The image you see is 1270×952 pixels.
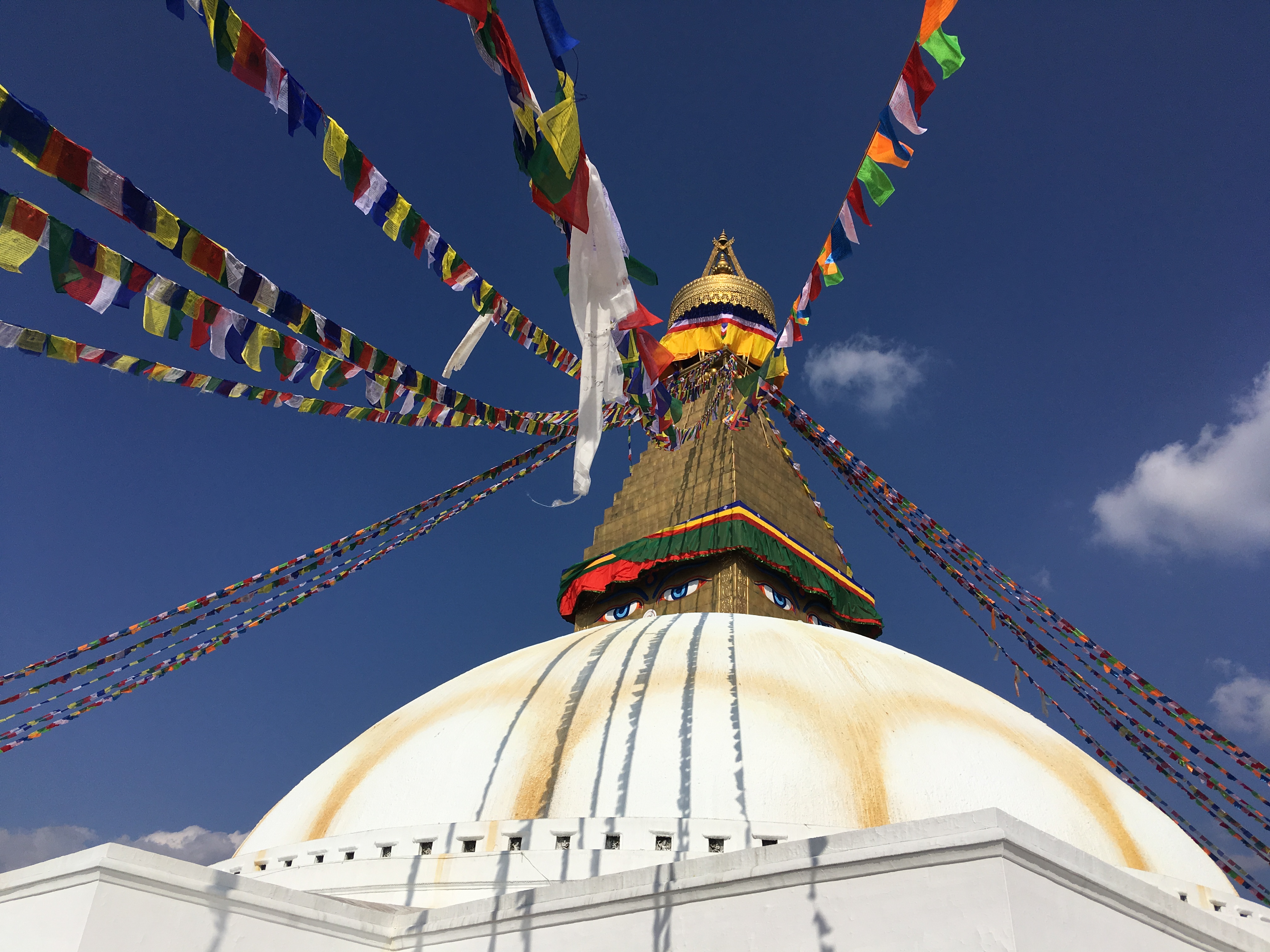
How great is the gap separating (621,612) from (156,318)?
7090 millimetres

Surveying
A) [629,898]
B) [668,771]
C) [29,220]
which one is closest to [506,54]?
[29,220]

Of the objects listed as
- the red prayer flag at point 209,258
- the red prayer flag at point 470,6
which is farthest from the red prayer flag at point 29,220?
the red prayer flag at point 470,6

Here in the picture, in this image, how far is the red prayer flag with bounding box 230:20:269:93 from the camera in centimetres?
342

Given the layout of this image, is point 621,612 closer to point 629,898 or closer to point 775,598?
point 775,598

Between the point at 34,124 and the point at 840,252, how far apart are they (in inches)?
187

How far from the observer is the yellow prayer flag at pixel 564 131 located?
3389mm

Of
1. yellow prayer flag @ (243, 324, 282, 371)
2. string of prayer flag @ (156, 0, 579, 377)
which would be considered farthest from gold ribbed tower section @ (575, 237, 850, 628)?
yellow prayer flag @ (243, 324, 282, 371)

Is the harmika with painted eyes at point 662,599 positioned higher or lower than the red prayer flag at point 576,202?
higher

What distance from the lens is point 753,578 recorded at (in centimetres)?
1019

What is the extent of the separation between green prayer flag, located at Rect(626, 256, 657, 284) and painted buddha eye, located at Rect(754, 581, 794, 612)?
6153 mm

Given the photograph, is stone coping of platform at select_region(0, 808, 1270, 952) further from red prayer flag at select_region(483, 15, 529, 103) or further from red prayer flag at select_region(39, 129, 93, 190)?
red prayer flag at select_region(483, 15, 529, 103)

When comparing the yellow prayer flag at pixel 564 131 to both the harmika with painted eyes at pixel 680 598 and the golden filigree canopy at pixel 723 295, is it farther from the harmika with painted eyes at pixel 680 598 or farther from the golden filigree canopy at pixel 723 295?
the golden filigree canopy at pixel 723 295

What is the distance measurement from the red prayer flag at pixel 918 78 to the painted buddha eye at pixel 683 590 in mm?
6257

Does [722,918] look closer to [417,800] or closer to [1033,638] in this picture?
[417,800]
